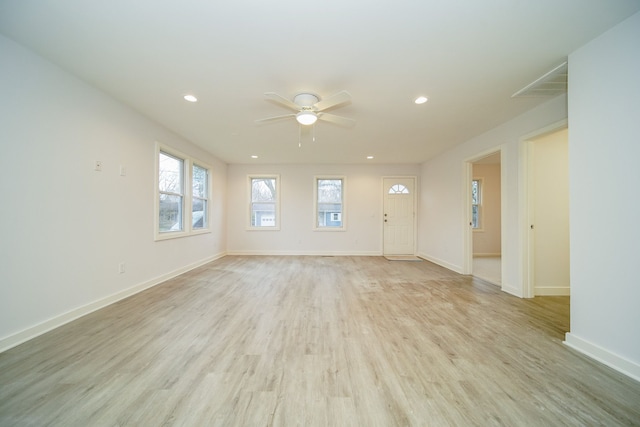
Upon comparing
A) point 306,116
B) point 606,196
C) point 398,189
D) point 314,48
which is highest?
point 314,48

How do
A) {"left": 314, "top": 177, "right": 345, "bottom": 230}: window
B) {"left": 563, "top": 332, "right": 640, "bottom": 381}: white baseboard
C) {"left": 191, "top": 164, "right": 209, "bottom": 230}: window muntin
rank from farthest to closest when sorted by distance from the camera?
{"left": 314, "top": 177, "right": 345, "bottom": 230}: window → {"left": 191, "top": 164, "right": 209, "bottom": 230}: window muntin → {"left": 563, "top": 332, "right": 640, "bottom": 381}: white baseboard

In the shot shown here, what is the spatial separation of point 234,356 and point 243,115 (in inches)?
116

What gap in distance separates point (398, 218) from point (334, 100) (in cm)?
474

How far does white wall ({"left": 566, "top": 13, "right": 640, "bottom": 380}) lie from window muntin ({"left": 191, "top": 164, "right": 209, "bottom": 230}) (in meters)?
5.68

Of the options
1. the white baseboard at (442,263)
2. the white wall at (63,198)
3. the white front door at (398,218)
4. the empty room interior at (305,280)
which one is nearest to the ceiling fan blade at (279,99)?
the empty room interior at (305,280)

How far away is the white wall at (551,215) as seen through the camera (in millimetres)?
3254

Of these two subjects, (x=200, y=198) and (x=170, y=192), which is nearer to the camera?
(x=170, y=192)

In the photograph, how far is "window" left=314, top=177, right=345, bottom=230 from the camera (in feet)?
21.7

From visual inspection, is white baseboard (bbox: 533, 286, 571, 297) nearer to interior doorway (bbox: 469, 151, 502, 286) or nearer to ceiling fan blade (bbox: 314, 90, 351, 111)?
interior doorway (bbox: 469, 151, 502, 286)

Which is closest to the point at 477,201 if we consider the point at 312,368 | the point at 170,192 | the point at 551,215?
the point at 551,215

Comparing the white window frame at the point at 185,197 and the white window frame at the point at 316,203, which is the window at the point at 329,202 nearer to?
the white window frame at the point at 316,203

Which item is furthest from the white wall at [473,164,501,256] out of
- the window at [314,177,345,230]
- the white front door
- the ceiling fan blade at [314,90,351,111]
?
the ceiling fan blade at [314,90,351,111]

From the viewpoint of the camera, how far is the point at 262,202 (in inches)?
258

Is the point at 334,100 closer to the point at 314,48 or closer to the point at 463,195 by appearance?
the point at 314,48
